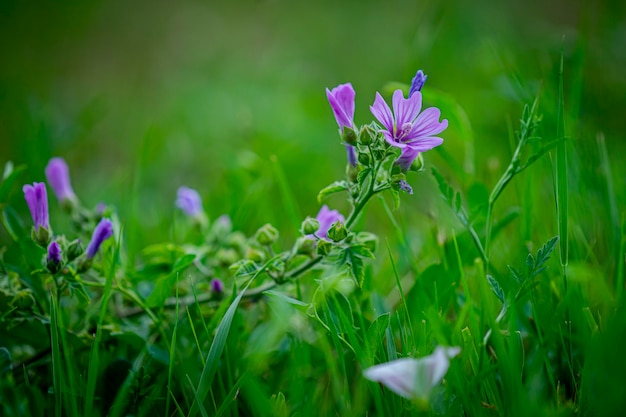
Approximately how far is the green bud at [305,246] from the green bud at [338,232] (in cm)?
10

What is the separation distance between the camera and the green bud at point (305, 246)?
1219mm

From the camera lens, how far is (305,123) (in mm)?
2994

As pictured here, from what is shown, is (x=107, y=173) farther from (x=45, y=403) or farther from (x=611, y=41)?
(x=611, y=41)

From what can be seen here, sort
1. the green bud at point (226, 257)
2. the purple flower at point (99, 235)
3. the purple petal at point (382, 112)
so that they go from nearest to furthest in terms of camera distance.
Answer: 1. the purple petal at point (382, 112)
2. the purple flower at point (99, 235)
3. the green bud at point (226, 257)

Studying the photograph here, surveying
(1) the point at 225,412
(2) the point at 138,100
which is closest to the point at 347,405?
(1) the point at 225,412

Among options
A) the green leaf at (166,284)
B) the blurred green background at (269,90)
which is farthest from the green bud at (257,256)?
the blurred green background at (269,90)

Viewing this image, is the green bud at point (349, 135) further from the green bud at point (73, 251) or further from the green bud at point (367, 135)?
the green bud at point (73, 251)

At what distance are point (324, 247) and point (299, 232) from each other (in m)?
0.19

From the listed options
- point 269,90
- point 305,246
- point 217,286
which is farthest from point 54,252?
point 269,90

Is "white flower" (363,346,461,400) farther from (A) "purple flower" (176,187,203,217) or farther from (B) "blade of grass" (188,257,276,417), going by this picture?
(A) "purple flower" (176,187,203,217)

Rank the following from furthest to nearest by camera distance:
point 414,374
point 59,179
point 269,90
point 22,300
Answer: point 269,90 → point 59,179 → point 22,300 → point 414,374

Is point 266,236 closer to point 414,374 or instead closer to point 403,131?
point 403,131

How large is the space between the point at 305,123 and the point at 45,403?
2091 mm

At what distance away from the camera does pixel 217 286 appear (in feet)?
4.32
